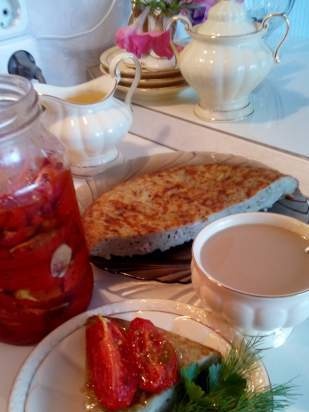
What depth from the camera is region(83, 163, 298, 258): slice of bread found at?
26.6 inches

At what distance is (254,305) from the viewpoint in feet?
1.64

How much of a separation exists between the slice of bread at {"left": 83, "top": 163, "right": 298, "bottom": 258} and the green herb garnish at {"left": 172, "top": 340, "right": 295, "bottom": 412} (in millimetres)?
213

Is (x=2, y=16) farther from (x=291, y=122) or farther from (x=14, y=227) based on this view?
(x=14, y=227)

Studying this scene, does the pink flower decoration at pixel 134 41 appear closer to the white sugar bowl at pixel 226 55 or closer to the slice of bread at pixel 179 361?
the white sugar bowl at pixel 226 55

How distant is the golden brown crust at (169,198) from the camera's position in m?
0.68

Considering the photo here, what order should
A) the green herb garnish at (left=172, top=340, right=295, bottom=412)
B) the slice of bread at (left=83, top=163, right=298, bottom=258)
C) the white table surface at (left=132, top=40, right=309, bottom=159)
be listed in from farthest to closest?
1. the white table surface at (left=132, top=40, right=309, bottom=159)
2. the slice of bread at (left=83, top=163, right=298, bottom=258)
3. the green herb garnish at (left=172, top=340, right=295, bottom=412)

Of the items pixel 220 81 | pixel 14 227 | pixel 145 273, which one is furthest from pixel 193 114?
pixel 14 227

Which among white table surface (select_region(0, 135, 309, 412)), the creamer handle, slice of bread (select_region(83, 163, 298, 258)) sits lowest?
white table surface (select_region(0, 135, 309, 412))

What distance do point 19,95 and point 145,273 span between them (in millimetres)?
265

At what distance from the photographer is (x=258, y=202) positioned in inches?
29.3

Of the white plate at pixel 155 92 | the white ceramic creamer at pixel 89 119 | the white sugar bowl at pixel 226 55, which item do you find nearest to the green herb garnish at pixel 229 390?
the white ceramic creamer at pixel 89 119

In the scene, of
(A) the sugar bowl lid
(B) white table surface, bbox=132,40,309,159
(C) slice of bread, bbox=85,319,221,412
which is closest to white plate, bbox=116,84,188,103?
(B) white table surface, bbox=132,40,309,159

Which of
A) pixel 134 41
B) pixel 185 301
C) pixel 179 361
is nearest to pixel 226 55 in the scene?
pixel 134 41

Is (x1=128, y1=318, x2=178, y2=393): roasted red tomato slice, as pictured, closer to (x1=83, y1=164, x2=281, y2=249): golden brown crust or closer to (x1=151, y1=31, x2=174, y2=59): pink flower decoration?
(x1=83, y1=164, x2=281, y2=249): golden brown crust
